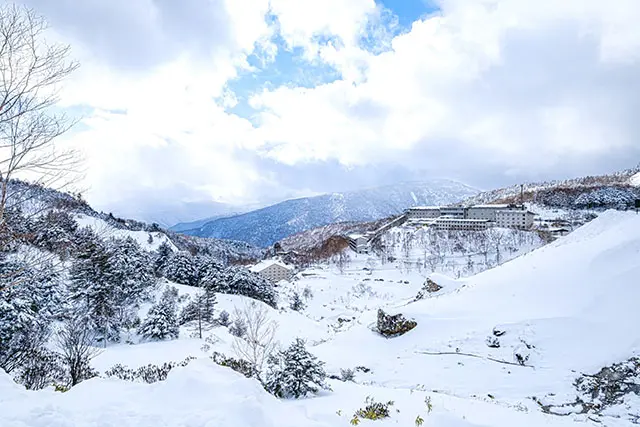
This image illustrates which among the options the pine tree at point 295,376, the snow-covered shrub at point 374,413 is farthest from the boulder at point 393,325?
the snow-covered shrub at point 374,413

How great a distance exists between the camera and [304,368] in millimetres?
8469

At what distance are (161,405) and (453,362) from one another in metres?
A: 12.1

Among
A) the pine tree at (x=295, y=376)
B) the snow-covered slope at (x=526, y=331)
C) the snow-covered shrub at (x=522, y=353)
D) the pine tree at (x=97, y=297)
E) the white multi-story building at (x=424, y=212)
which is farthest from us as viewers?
the white multi-story building at (x=424, y=212)

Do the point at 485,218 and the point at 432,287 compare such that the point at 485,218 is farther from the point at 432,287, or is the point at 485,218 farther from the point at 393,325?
the point at 393,325

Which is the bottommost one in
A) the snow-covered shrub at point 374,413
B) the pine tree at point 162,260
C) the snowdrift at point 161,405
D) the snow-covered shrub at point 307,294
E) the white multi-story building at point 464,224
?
the snow-covered shrub at point 307,294

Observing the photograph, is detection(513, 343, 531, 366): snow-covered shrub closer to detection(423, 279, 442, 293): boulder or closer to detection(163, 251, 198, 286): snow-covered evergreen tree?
detection(423, 279, 442, 293): boulder

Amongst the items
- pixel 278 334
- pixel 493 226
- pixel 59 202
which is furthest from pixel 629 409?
pixel 493 226

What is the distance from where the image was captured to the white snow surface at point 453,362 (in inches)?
193

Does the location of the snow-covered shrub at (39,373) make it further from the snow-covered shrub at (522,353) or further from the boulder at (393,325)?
the snow-covered shrub at (522,353)

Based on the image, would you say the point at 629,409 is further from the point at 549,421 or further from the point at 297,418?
the point at 297,418

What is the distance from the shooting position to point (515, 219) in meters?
83.0

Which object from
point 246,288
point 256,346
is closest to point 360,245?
point 246,288

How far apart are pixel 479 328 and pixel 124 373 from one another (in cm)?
1457

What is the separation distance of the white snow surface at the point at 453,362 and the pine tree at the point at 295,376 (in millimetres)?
378
